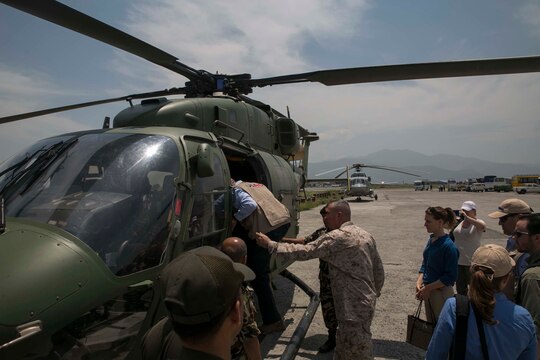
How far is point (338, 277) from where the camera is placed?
3504 millimetres

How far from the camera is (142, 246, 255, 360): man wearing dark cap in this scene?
134 centimetres

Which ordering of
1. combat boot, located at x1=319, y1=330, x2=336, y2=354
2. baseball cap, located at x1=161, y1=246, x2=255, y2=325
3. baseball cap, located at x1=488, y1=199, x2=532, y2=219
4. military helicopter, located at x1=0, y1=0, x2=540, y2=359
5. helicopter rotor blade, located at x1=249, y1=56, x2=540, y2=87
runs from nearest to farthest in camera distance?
baseball cap, located at x1=161, y1=246, x2=255, y2=325, military helicopter, located at x1=0, y1=0, x2=540, y2=359, baseball cap, located at x1=488, y1=199, x2=532, y2=219, combat boot, located at x1=319, y1=330, x2=336, y2=354, helicopter rotor blade, located at x1=249, y1=56, x2=540, y2=87

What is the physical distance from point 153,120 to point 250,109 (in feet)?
5.14

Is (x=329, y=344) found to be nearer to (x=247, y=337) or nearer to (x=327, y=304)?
(x=327, y=304)

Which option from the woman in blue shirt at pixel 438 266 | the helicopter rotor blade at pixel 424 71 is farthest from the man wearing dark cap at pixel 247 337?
the helicopter rotor blade at pixel 424 71

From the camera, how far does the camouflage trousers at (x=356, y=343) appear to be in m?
3.37

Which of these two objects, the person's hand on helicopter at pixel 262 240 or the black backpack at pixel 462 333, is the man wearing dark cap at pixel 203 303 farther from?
the person's hand on helicopter at pixel 262 240

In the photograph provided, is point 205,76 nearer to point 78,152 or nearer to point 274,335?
point 78,152

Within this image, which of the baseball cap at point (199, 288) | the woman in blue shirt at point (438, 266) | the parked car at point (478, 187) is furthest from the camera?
the parked car at point (478, 187)

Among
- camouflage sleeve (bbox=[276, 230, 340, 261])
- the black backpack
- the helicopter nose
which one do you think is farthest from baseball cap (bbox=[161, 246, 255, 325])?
camouflage sleeve (bbox=[276, 230, 340, 261])

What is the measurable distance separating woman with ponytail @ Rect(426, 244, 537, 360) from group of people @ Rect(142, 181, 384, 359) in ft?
3.61

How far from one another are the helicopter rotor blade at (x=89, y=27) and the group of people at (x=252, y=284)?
1.83 meters

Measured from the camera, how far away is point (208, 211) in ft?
11.9

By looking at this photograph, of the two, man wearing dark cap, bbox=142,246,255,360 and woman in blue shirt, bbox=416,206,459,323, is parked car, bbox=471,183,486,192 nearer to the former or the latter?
woman in blue shirt, bbox=416,206,459,323
